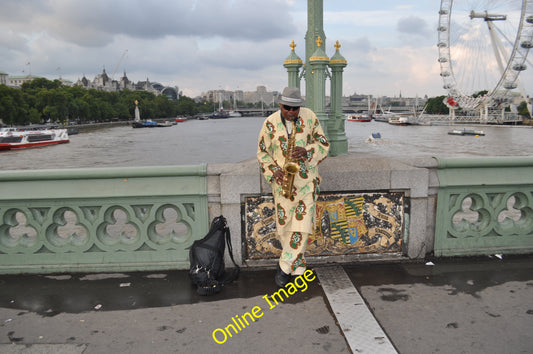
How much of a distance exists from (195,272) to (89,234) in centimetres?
129

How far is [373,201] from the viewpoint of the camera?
415cm

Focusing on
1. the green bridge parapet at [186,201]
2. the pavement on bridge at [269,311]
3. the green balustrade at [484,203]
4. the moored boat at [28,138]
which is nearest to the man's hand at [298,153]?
the green bridge parapet at [186,201]

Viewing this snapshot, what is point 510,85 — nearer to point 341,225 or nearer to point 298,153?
point 341,225

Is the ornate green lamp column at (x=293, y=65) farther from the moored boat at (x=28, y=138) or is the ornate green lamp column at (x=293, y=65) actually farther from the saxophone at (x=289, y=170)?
the moored boat at (x=28, y=138)

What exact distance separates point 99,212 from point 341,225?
249cm

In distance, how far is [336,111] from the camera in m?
17.5

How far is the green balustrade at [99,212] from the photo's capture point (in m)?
4.02

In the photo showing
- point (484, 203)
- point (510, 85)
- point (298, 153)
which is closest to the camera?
point (298, 153)

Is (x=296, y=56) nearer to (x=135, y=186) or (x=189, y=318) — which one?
(x=135, y=186)

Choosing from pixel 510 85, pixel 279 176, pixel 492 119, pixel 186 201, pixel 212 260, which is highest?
pixel 510 85

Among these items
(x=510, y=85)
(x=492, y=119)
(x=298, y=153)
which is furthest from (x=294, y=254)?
(x=492, y=119)

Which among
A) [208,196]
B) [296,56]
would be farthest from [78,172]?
[296,56]

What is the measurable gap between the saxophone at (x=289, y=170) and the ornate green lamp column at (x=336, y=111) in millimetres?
13568

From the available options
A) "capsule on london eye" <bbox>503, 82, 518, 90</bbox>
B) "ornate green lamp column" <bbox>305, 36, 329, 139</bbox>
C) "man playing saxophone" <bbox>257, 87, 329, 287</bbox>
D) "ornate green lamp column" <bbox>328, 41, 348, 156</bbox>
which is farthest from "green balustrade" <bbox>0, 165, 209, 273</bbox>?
"capsule on london eye" <bbox>503, 82, 518, 90</bbox>
